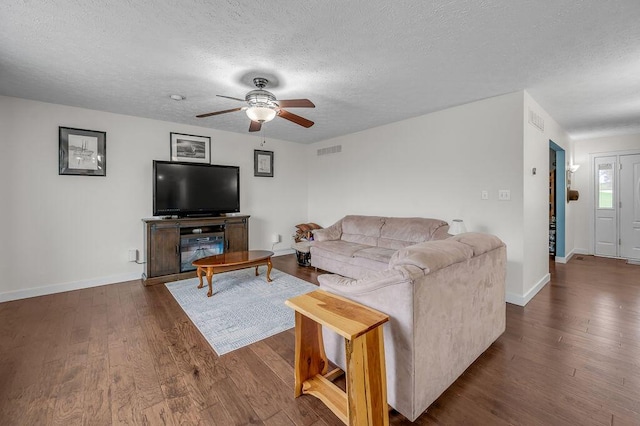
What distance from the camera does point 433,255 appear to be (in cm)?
159

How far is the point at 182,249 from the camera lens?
168 inches

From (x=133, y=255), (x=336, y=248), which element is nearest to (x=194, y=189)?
(x=133, y=255)

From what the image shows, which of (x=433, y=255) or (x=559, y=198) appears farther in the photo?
(x=559, y=198)

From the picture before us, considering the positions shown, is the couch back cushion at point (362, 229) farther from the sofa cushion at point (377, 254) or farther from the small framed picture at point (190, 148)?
the small framed picture at point (190, 148)

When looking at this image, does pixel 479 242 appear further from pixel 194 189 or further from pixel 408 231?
pixel 194 189

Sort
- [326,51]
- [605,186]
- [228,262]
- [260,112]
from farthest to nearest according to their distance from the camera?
1. [605,186]
2. [228,262]
3. [260,112]
4. [326,51]

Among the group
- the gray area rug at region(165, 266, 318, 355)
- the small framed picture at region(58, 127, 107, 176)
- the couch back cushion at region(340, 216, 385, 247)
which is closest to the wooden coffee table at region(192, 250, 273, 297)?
the gray area rug at region(165, 266, 318, 355)

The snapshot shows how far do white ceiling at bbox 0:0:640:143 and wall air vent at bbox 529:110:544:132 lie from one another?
202 millimetres

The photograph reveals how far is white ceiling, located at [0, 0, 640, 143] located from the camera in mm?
1807

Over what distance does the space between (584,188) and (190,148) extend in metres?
8.02

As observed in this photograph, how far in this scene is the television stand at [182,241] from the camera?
3.99 metres

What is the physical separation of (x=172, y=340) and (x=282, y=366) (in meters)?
1.09

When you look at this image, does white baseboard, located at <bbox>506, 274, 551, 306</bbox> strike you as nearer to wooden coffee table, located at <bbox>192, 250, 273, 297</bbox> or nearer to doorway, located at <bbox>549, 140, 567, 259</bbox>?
doorway, located at <bbox>549, 140, 567, 259</bbox>

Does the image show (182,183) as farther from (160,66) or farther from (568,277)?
(568,277)
